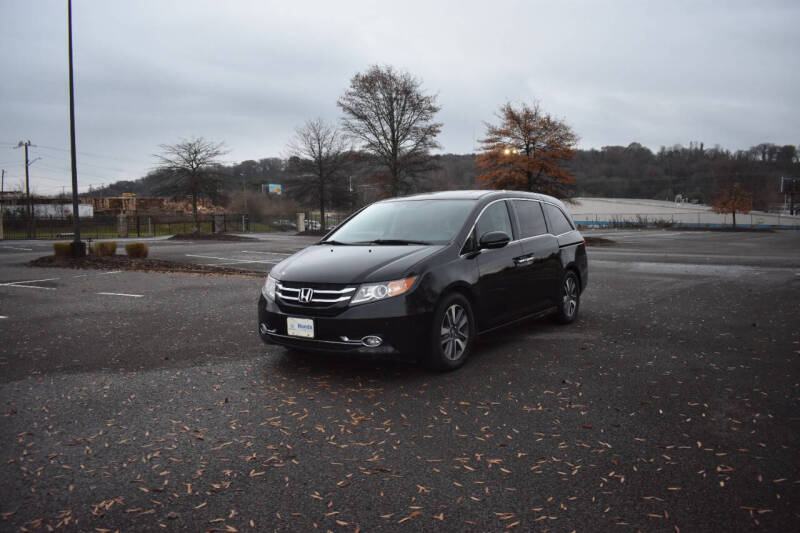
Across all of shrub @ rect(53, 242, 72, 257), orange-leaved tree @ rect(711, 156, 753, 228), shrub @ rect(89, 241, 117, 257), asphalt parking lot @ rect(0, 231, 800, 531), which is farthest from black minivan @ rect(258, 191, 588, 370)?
orange-leaved tree @ rect(711, 156, 753, 228)

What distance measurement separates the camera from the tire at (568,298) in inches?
283

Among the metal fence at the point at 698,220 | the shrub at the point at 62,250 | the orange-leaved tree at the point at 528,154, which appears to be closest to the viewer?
the shrub at the point at 62,250

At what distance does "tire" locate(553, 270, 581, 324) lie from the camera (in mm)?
7191

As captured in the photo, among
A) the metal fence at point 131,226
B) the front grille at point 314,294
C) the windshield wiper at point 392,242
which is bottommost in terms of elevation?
the front grille at point 314,294

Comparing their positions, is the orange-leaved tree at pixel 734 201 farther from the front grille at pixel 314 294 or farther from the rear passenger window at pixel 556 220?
the front grille at pixel 314 294

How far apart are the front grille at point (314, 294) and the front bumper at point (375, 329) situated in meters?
0.11

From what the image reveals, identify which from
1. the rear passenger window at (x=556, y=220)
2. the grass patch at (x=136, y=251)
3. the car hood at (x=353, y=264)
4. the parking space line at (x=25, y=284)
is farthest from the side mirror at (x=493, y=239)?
the grass patch at (x=136, y=251)

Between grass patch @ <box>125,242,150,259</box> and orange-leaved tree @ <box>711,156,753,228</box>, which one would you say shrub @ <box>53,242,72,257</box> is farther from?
orange-leaved tree @ <box>711,156,753,228</box>

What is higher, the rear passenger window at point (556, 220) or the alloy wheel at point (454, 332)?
the rear passenger window at point (556, 220)

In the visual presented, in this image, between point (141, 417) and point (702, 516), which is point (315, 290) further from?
point (702, 516)

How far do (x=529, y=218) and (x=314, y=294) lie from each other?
3229 millimetres

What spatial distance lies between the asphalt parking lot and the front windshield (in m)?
1.34

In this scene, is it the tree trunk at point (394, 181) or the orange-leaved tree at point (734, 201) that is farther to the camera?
the orange-leaved tree at point (734, 201)

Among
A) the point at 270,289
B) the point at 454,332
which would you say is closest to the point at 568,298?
the point at 454,332
